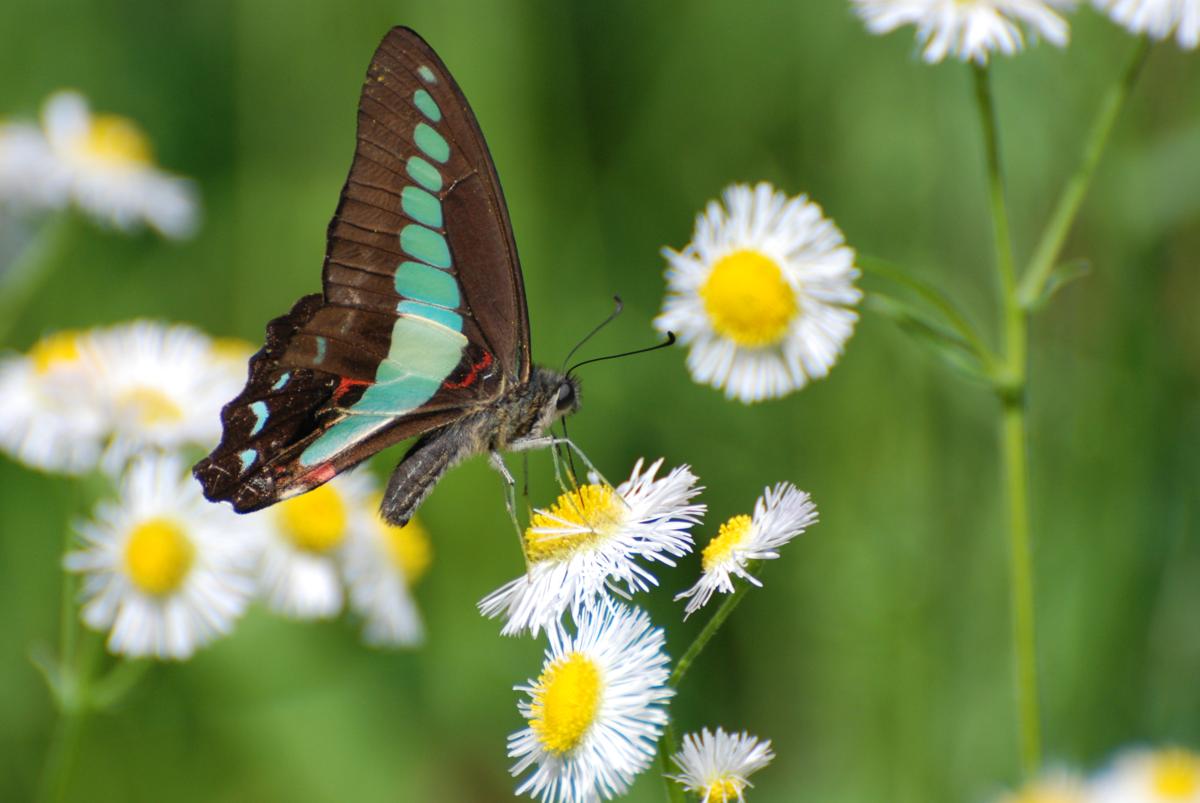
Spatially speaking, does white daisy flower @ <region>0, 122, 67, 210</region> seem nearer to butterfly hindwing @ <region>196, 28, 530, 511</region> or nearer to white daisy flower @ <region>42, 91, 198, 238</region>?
white daisy flower @ <region>42, 91, 198, 238</region>

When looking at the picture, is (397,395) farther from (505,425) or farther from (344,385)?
(505,425)

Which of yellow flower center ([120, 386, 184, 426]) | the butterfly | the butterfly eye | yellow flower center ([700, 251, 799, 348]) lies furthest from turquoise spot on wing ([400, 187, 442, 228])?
yellow flower center ([120, 386, 184, 426])

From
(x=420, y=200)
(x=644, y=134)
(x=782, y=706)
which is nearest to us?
(x=420, y=200)

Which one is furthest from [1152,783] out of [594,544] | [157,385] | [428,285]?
[157,385]

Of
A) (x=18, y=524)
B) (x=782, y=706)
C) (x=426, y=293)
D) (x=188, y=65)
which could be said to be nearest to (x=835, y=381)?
(x=782, y=706)

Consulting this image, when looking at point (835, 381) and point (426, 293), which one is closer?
point (426, 293)

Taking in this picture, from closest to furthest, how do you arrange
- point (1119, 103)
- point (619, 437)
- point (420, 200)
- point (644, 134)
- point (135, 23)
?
1. point (1119, 103)
2. point (420, 200)
3. point (619, 437)
4. point (644, 134)
5. point (135, 23)

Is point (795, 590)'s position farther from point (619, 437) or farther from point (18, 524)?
point (18, 524)
